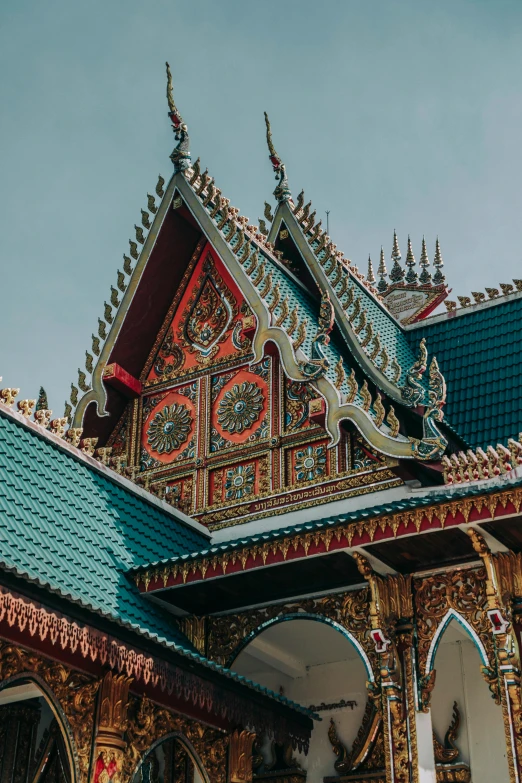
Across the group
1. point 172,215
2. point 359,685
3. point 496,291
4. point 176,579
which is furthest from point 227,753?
point 496,291

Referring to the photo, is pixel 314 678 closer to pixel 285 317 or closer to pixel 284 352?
pixel 284 352

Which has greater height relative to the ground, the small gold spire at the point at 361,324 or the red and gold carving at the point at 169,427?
the small gold spire at the point at 361,324

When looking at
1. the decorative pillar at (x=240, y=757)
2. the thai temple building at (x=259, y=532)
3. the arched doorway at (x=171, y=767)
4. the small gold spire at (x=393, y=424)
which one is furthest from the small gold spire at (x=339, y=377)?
the arched doorway at (x=171, y=767)

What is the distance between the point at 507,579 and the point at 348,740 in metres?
3.41

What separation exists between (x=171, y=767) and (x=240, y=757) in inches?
36.7

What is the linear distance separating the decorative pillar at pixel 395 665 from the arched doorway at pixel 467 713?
1.14 metres

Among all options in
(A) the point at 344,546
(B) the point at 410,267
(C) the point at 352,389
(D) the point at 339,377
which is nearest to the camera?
(A) the point at 344,546

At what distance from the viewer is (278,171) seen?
15203 millimetres

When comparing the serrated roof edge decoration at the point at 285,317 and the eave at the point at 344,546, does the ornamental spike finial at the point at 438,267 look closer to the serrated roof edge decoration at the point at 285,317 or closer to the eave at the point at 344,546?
the serrated roof edge decoration at the point at 285,317

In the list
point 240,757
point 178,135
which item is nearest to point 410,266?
point 178,135

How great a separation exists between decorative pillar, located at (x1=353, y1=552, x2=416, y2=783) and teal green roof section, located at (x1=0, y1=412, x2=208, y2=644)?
1890 mm

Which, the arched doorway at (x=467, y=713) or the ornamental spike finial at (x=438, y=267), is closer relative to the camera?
the arched doorway at (x=467, y=713)

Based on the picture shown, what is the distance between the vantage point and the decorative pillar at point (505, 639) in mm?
8914

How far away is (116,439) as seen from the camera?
44.1 ft
